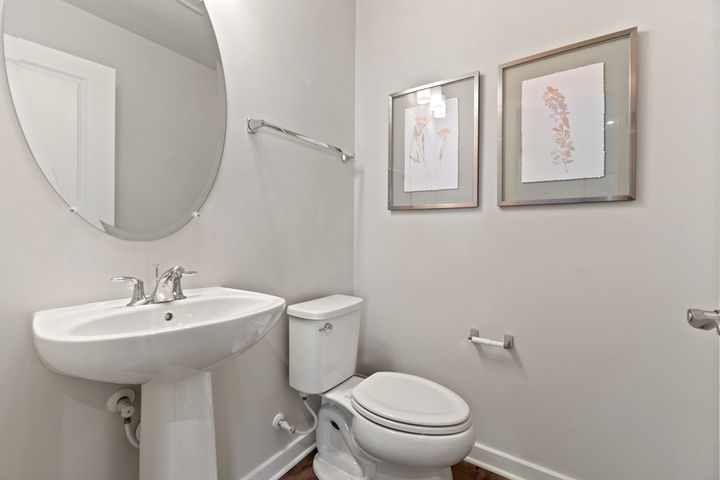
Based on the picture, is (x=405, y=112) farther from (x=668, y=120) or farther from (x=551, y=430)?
(x=551, y=430)

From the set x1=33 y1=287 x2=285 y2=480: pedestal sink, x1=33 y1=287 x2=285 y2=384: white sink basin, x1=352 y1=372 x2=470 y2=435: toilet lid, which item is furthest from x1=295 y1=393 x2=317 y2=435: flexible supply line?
x1=33 y1=287 x2=285 y2=384: white sink basin

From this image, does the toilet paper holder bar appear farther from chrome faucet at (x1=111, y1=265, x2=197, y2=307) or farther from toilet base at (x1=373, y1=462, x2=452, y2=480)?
chrome faucet at (x1=111, y1=265, x2=197, y2=307)

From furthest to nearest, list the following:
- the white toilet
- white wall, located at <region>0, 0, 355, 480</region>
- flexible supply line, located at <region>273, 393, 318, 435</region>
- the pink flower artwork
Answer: flexible supply line, located at <region>273, 393, 318, 435</region>
the pink flower artwork
the white toilet
white wall, located at <region>0, 0, 355, 480</region>

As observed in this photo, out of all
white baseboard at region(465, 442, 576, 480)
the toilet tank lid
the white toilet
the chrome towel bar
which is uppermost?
the chrome towel bar

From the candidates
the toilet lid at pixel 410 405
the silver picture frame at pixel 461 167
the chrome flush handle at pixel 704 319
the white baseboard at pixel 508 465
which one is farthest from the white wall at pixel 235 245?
the chrome flush handle at pixel 704 319

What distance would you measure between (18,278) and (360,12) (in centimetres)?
197

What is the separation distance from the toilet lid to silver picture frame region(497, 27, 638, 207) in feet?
2.79

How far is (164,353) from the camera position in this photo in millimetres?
727

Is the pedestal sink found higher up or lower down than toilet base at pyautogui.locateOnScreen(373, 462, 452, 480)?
higher up

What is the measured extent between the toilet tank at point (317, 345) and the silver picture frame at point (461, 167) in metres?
0.65

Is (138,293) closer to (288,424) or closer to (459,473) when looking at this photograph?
(288,424)

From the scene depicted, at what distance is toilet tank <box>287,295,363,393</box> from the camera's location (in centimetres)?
139

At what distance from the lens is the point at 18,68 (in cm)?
81

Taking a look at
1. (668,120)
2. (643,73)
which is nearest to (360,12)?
(643,73)
